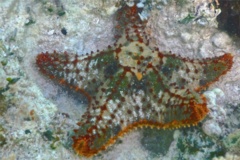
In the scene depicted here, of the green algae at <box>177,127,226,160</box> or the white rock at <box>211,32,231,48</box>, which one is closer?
the green algae at <box>177,127,226,160</box>

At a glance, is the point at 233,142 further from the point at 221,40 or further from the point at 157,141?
the point at 221,40

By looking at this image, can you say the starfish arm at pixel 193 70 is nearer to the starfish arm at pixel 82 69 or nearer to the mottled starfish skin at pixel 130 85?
the mottled starfish skin at pixel 130 85

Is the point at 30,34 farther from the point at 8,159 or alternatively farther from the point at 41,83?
the point at 8,159

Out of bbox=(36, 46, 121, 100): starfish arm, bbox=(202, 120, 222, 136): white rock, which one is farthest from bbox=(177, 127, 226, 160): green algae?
bbox=(36, 46, 121, 100): starfish arm

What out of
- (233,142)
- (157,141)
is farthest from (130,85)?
(233,142)

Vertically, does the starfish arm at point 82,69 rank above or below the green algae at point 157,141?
above

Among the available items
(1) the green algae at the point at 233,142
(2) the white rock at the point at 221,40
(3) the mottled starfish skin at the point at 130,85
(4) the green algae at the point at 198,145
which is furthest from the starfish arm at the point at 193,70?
(1) the green algae at the point at 233,142

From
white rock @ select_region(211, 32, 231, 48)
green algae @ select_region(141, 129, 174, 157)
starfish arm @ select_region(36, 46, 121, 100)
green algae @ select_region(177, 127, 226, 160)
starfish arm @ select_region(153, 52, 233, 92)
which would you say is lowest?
green algae @ select_region(141, 129, 174, 157)

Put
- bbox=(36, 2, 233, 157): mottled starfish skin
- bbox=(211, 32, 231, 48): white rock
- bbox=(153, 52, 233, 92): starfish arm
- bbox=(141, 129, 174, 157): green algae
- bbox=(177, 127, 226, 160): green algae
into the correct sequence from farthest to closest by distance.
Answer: bbox=(211, 32, 231, 48): white rock, bbox=(153, 52, 233, 92): starfish arm, bbox=(141, 129, 174, 157): green algae, bbox=(177, 127, 226, 160): green algae, bbox=(36, 2, 233, 157): mottled starfish skin

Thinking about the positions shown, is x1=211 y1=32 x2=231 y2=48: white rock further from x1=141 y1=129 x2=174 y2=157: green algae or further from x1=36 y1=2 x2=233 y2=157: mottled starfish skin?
x1=141 y1=129 x2=174 y2=157: green algae

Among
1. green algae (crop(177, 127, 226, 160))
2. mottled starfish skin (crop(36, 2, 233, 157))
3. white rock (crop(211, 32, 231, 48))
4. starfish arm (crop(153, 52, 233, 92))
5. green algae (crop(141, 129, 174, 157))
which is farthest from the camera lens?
white rock (crop(211, 32, 231, 48))
